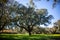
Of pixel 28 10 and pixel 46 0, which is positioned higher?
pixel 46 0

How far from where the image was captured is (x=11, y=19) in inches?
107

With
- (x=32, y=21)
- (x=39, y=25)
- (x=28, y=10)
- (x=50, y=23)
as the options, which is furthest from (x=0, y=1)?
(x=50, y=23)

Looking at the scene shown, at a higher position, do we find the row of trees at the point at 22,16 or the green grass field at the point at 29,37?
the row of trees at the point at 22,16

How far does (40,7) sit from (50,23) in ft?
1.32

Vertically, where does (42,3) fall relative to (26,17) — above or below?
above

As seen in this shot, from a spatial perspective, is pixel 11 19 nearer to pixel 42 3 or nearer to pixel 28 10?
pixel 28 10

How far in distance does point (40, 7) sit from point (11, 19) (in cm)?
67

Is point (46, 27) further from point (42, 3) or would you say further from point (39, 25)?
point (42, 3)

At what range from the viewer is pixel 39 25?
2746 millimetres

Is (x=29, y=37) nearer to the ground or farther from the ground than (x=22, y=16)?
nearer to the ground

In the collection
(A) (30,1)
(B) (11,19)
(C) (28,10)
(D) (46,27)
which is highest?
(A) (30,1)

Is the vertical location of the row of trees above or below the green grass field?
above

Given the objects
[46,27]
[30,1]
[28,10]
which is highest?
[30,1]

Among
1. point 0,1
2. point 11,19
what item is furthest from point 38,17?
point 0,1
